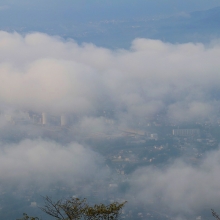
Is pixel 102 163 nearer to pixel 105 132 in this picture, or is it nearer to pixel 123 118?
pixel 105 132

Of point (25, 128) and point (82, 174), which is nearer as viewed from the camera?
point (82, 174)

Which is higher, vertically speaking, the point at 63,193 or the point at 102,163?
the point at 102,163

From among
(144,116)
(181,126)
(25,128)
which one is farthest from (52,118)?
(181,126)

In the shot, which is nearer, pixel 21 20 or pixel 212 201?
pixel 212 201

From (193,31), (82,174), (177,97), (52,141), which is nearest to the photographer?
(82,174)

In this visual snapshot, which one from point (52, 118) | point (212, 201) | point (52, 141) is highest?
point (52, 118)

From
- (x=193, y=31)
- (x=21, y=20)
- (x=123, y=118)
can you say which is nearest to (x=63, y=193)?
(x=123, y=118)

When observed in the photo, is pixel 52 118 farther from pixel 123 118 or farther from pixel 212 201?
pixel 212 201

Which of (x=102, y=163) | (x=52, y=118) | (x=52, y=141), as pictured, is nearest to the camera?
(x=102, y=163)

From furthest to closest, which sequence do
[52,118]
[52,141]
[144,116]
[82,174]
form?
[144,116], [52,118], [52,141], [82,174]
